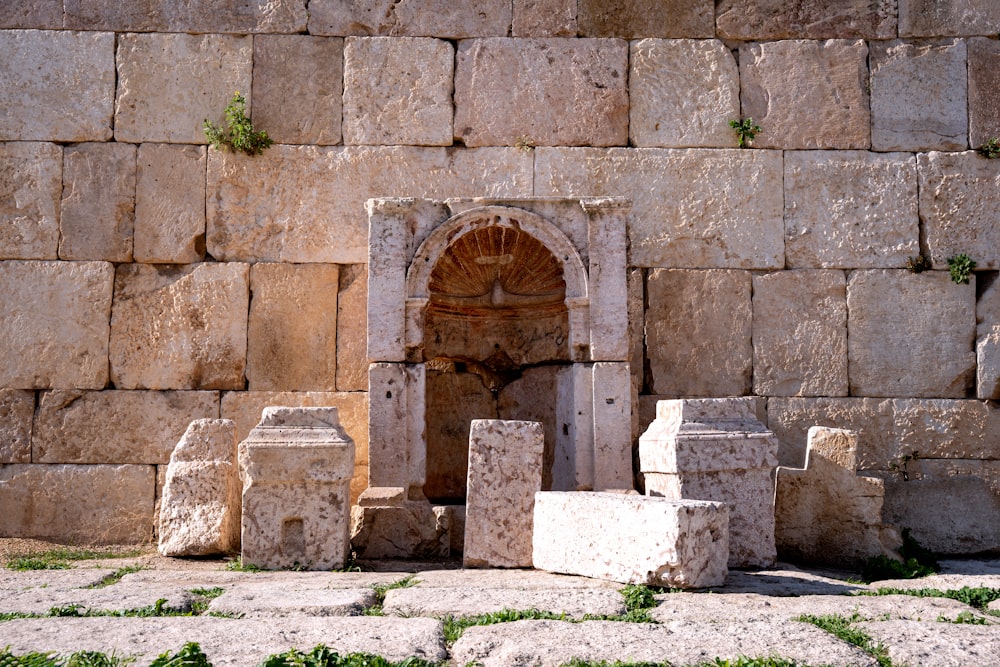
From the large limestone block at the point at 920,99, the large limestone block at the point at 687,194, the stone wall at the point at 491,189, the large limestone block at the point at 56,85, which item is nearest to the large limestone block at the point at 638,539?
the stone wall at the point at 491,189

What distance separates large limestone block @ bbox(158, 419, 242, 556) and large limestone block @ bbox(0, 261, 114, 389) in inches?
61.7

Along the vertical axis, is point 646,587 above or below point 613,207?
below

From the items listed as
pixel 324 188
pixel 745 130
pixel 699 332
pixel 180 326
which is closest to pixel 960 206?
pixel 745 130

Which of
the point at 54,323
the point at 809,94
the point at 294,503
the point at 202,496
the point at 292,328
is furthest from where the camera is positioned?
the point at 809,94

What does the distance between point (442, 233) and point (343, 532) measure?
2359mm

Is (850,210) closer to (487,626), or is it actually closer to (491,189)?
(491,189)

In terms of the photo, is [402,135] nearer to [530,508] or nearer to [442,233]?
[442,233]

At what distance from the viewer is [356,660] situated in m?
3.23

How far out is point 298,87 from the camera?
784 centimetres

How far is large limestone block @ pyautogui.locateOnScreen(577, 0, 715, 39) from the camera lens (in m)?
7.98

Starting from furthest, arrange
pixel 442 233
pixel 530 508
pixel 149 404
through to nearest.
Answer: pixel 149 404 → pixel 442 233 → pixel 530 508

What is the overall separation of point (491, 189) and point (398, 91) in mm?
1156

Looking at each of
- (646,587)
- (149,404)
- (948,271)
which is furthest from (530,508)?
(948,271)

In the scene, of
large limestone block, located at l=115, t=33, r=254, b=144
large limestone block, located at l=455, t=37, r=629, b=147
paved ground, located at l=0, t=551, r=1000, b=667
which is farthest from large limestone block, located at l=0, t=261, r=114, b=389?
large limestone block, located at l=455, t=37, r=629, b=147
